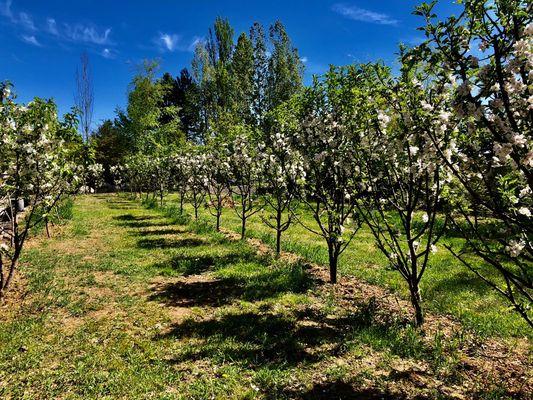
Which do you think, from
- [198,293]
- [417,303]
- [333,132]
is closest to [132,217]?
[198,293]

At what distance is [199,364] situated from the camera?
5.52 metres

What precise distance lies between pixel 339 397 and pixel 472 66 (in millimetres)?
4117

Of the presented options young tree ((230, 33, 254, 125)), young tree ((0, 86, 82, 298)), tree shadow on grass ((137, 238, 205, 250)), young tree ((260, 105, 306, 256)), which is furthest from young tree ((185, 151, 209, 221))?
young tree ((230, 33, 254, 125))

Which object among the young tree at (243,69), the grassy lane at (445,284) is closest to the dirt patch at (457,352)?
the grassy lane at (445,284)

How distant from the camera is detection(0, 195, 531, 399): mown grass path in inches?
195

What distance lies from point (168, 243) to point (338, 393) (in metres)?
9.72

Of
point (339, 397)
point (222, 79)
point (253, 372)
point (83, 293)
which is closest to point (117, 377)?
point (253, 372)

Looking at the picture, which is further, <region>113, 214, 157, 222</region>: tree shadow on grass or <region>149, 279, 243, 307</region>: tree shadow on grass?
<region>113, 214, 157, 222</region>: tree shadow on grass

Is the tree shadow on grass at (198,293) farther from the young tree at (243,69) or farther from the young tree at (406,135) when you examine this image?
the young tree at (243,69)

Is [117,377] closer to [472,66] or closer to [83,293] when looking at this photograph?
[83,293]

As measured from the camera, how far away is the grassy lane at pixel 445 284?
6.76 m

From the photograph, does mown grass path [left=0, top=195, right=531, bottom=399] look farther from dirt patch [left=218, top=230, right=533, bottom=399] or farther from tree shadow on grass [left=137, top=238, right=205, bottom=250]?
tree shadow on grass [left=137, top=238, right=205, bottom=250]

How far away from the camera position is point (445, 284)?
8.95 meters

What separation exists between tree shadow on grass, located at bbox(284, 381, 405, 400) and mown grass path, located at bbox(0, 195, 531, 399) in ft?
0.07
